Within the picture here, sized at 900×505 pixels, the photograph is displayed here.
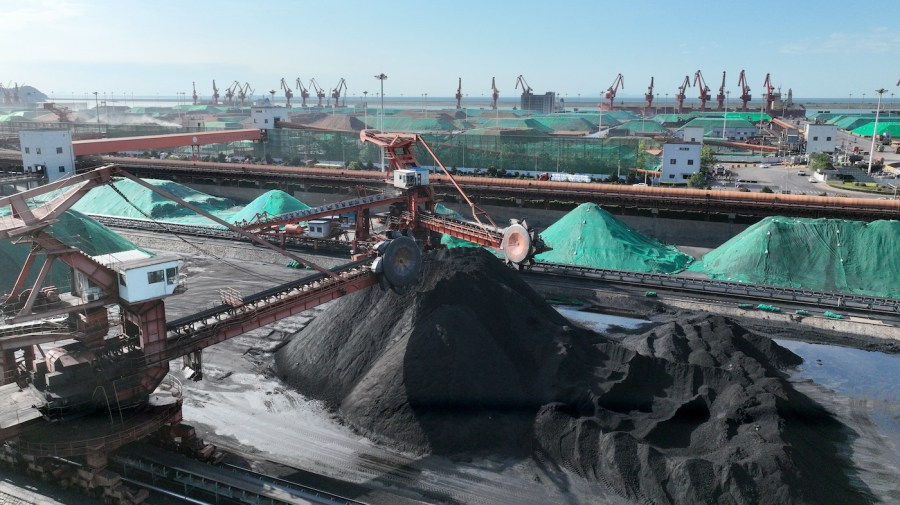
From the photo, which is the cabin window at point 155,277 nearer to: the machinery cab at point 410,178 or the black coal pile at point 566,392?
the black coal pile at point 566,392

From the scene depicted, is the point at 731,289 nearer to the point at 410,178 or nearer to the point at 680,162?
the point at 410,178

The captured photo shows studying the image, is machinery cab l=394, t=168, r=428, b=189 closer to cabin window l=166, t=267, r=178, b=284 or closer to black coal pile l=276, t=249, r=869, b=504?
black coal pile l=276, t=249, r=869, b=504

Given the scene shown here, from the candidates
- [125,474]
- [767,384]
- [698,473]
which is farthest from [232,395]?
[767,384]

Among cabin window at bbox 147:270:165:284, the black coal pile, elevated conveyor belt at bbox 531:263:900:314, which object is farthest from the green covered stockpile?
cabin window at bbox 147:270:165:284

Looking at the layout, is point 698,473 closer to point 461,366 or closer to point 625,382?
point 625,382

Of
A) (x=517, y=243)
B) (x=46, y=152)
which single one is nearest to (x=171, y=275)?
(x=517, y=243)
